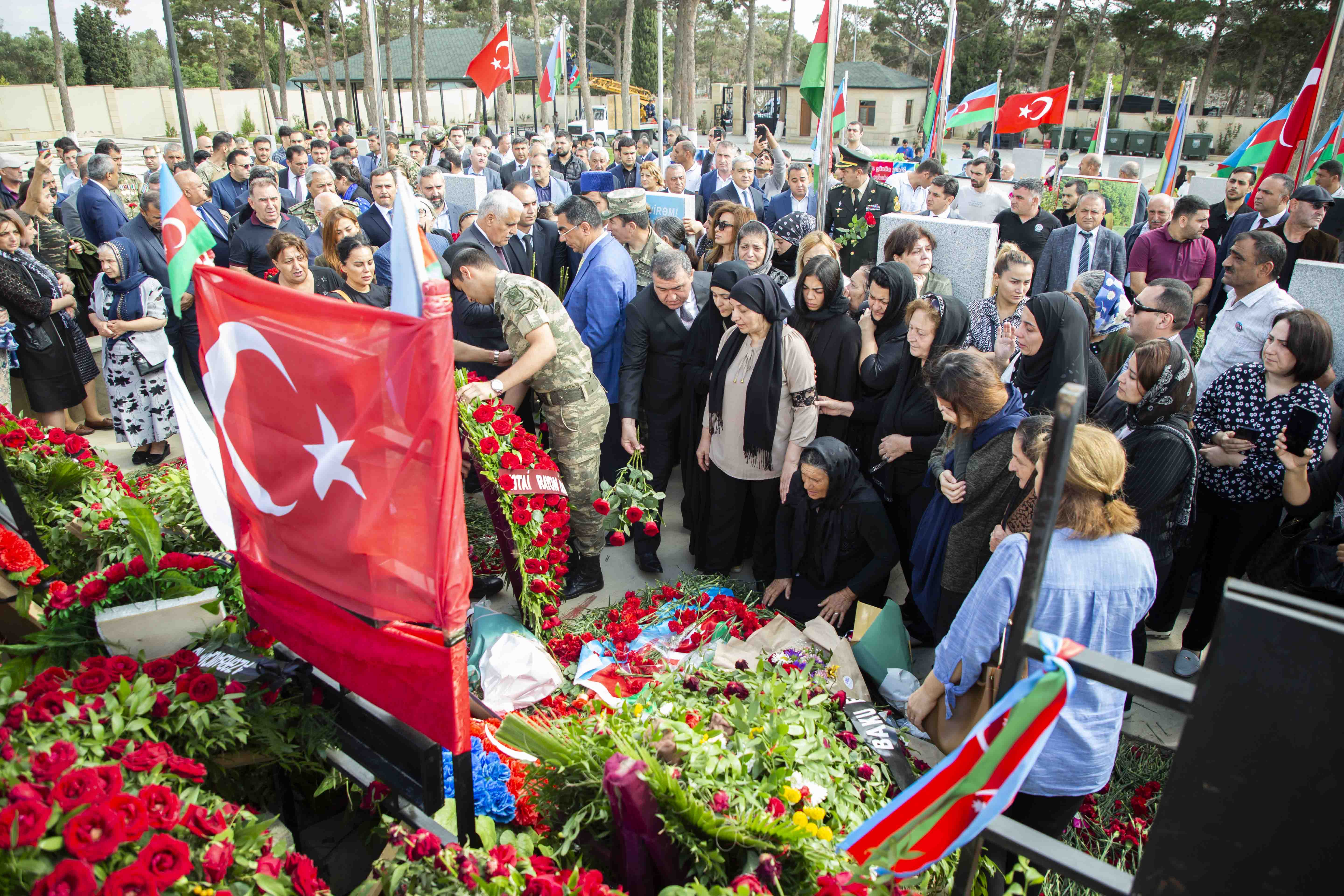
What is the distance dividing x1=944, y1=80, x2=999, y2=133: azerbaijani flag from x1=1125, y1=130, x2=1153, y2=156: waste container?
23.3 meters

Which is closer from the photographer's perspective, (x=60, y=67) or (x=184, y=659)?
(x=184, y=659)

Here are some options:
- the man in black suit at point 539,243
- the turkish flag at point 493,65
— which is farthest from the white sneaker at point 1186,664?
the turkish flag at point 493,65

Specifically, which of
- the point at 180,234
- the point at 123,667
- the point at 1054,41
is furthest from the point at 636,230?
the point at 1054,41

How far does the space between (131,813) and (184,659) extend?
2.18 feet

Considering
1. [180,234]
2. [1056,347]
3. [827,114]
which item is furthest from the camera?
[827,114]

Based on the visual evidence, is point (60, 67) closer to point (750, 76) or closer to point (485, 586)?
point (750, 76)

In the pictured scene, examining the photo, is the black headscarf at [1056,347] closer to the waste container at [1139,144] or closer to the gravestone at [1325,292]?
the gravestone at [1325,292]

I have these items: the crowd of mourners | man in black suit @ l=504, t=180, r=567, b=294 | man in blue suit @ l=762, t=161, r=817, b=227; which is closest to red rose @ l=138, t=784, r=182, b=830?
the crowd of mourners

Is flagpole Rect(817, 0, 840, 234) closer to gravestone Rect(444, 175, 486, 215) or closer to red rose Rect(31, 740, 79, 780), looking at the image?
gravestone Rect(444, 175, 486, 215)

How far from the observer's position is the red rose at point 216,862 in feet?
5.40

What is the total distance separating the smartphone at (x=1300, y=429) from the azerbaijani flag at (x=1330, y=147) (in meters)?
5.98

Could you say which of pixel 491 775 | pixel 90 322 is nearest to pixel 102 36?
pixel 90 322

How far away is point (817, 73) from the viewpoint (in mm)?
6250

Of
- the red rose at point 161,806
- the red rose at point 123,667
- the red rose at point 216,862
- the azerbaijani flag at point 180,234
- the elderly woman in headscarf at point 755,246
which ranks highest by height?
the azerbaijani flag at point 180,234
